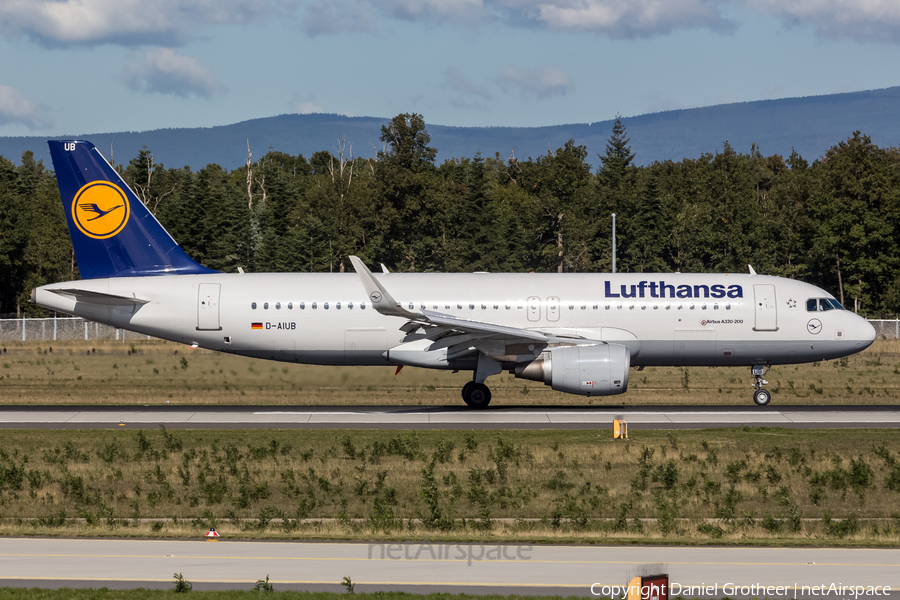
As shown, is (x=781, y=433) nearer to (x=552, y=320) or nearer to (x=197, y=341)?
(x=552, y=320)

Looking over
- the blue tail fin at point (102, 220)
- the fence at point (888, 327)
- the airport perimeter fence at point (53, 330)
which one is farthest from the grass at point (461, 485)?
the fence at point (888, 327)

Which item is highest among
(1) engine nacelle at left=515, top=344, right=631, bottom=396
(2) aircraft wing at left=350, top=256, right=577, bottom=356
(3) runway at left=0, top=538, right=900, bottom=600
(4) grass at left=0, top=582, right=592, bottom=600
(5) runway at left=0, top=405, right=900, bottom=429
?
(2) aircraft wing at left=350, top=256, right=577, bottom=356

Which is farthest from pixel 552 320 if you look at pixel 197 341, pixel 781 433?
pixel 197 341

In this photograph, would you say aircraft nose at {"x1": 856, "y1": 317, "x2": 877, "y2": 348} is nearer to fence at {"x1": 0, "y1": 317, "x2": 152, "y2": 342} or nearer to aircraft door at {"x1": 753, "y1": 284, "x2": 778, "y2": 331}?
aircraft door at {"x1": 753, "y1": 284, "x2": 778, "y2": 331}

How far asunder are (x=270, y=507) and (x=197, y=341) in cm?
1710

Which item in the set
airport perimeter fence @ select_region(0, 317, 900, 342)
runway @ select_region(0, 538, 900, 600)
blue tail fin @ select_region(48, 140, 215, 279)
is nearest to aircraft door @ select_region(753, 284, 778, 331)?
runway @ select_region(0, 538, 900, 600)

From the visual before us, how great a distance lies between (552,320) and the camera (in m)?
32.2

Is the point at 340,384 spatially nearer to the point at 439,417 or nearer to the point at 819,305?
the point at 439,417

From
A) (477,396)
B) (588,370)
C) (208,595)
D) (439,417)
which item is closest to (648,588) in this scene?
(208,595)

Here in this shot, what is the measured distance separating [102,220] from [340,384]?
10.2m

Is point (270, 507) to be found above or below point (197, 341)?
below

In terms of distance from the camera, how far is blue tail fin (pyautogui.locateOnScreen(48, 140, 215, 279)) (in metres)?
33.3

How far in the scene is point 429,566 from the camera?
12.7m

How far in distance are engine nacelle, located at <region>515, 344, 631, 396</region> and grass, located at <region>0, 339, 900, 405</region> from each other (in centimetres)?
490
